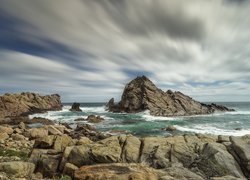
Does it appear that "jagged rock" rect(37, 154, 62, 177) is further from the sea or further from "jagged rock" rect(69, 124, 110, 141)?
the sea

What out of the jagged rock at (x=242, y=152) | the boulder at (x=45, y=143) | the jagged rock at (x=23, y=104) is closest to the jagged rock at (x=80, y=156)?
the boulder at (x=45, y=143)

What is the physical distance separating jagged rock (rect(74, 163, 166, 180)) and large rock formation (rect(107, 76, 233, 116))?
74.6 meters

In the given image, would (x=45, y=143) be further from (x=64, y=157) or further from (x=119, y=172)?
(x=119, y=172)

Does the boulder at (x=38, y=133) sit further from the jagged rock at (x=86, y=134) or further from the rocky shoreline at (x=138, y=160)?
the rocky shoreline at (x=138, y=160)

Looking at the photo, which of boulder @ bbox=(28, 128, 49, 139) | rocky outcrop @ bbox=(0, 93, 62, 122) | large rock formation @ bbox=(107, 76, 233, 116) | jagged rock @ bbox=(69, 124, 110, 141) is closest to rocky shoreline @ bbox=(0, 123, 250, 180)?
boulder @ bbox=(28, 128, 49, 139)

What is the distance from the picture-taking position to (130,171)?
38.2ft

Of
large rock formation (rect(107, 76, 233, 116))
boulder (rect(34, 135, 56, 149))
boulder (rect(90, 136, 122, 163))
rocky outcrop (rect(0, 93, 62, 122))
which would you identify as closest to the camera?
boulder (rect(90, 136, 122, 163))

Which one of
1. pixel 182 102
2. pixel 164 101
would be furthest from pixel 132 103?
pixel 182 102

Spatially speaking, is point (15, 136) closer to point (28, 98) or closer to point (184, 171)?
point (184, 171)

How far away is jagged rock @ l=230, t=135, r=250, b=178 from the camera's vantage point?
1314 centimetres

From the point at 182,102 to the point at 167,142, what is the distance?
275 ft

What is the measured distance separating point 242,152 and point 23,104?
8919cm

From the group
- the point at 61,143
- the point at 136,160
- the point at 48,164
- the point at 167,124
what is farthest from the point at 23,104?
the point at 136,160

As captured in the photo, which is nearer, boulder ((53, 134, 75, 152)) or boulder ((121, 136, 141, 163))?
boulder ((121, 136, 141, 163))
